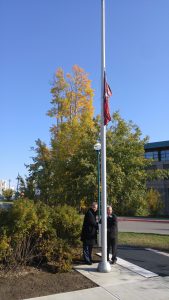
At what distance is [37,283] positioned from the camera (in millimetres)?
7785

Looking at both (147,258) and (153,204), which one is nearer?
(147,258)

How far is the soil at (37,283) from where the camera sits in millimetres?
7145

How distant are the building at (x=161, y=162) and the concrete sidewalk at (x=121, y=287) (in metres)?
42.1

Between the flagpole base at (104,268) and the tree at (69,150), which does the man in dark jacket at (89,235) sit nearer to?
the flagpole base at (104,268)

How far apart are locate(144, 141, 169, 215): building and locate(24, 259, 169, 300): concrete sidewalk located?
1658 inches

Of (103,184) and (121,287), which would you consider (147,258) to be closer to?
(103,184)

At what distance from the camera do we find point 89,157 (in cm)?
2336

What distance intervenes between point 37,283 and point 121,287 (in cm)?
180

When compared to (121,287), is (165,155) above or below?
above

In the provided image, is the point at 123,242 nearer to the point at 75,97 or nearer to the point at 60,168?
the point at 60,168

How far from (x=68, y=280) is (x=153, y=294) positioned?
1.99 metres

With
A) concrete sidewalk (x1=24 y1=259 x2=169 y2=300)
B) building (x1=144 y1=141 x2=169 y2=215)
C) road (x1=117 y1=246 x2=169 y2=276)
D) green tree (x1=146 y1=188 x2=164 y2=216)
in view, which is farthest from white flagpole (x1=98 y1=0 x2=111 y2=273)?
building (x1=144 y1=141 x2=169 y2=215)

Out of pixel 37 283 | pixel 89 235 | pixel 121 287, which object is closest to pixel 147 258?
pixel 89 235

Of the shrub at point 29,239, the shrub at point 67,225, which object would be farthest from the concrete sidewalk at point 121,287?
the shrub at point 67,225
